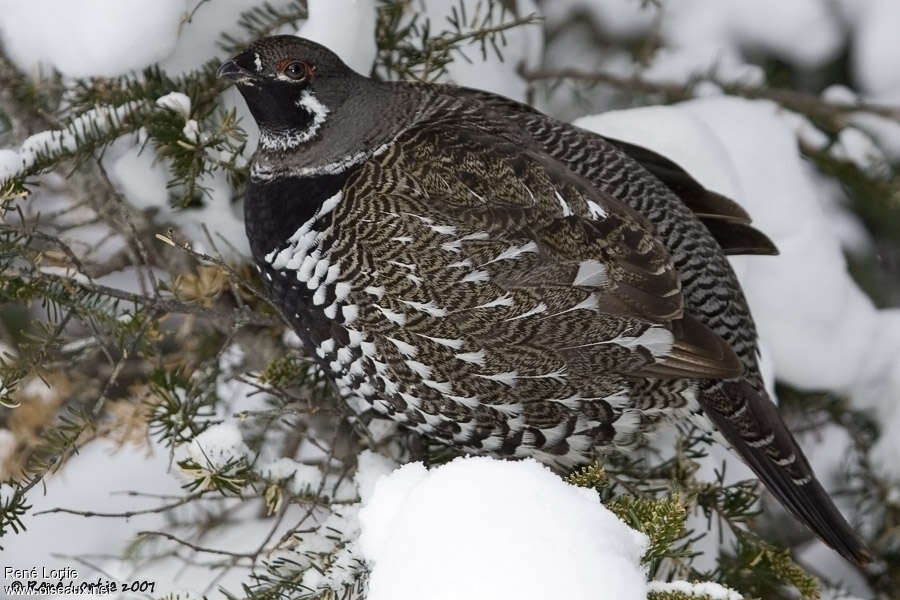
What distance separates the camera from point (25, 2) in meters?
2.40

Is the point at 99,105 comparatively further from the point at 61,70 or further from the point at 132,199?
the point at 132,199

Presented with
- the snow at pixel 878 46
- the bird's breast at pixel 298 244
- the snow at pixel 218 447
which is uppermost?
the snow at pixel 878 46

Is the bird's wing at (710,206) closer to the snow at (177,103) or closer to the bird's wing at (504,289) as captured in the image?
the bird's wing at (504,289)

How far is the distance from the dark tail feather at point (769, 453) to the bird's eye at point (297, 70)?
49.4 inches

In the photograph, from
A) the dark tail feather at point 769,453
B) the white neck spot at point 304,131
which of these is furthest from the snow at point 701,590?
the white neck spot at point 304,131

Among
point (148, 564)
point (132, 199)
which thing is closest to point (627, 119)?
point (132, 199)

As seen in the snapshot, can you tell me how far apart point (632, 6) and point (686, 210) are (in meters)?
1.32

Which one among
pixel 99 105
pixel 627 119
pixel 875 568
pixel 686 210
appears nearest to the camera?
pixel 99 105

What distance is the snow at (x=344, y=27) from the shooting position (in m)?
2.47

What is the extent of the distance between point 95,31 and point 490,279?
3.59 ft

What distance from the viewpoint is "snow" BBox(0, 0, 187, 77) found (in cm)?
229

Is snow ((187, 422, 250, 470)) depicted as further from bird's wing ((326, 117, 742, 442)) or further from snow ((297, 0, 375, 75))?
snow ((297, 0, 375, 75))

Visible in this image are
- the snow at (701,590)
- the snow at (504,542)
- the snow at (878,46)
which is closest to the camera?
the snow at (504,542)

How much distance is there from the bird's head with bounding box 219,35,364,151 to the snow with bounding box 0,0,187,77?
0.18 meters
